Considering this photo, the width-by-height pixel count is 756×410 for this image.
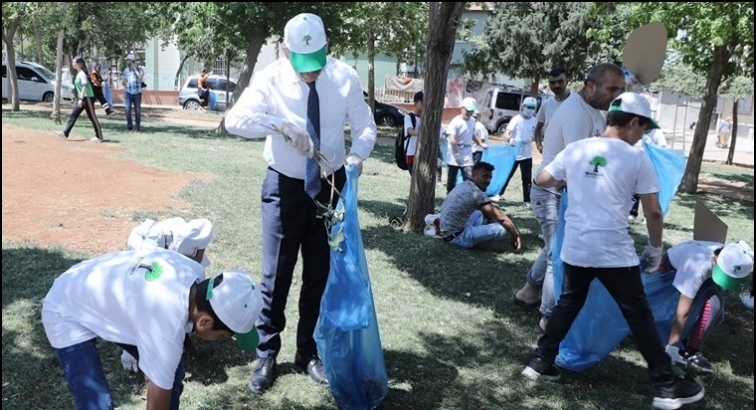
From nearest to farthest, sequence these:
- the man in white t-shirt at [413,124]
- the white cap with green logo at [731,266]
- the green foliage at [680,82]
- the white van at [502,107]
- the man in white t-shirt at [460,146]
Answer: the white cap with green logo at [731,266]
the man in white t-shirt at [413,124]
the man in white t-shirt at [460,146]
the white van at [502,107]
the green foliage at [680,82]

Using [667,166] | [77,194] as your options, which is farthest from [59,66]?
[667,166]

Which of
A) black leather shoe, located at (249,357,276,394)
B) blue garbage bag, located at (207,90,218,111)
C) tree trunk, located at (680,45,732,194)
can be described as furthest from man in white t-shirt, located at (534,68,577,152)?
blue garbage bag, located at (207,90,218,111)

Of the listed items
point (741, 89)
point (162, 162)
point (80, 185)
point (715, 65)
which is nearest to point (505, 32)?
point (741, 89)

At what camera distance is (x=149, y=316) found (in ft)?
7.48

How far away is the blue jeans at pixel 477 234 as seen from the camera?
635 cm

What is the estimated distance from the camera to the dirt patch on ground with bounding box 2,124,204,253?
5.98 metres

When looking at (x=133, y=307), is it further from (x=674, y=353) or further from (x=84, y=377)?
(x=674, y=353)

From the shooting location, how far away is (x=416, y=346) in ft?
13.4

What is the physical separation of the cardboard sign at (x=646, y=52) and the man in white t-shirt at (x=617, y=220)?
3.13 feet

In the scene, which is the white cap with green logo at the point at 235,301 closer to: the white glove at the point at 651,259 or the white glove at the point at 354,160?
the white glove at the point at 354,160

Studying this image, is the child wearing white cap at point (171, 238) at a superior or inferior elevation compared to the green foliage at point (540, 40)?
inferior

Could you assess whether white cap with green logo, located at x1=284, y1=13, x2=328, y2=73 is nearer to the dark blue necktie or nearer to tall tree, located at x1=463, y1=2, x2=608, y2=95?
the dark blue necktie

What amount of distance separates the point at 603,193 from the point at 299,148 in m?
1.52

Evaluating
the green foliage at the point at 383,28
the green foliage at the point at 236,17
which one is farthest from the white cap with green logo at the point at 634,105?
the green foliage at the point at 383,28
